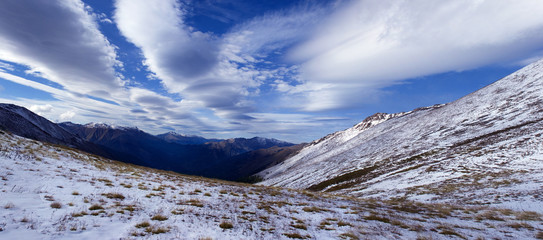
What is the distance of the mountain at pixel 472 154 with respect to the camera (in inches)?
1177

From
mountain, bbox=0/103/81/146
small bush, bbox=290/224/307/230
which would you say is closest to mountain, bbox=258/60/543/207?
small bush, bbox=290/224/307/230

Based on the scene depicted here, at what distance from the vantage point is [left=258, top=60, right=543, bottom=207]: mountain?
2989 cm

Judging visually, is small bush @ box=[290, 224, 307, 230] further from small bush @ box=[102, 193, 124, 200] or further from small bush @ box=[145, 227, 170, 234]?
small bush @ box=[102, 193, 124, 200]

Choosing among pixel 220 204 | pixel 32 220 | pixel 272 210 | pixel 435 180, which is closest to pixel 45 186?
pixel 32 220

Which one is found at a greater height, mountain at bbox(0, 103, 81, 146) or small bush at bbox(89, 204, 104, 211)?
mountain at bbox(0, 103, 81, 146)

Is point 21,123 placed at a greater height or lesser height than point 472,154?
lesser

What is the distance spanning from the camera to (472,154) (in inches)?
2056

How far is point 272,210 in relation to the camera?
15.4 m

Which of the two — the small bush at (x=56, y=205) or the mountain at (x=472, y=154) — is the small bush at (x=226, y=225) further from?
the mountain at (x=472, y=154)

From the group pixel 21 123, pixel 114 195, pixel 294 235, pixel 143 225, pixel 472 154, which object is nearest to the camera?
pixel 143 225

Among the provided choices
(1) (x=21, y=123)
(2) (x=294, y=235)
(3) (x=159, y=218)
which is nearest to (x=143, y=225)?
(3) (x=159, y=218)

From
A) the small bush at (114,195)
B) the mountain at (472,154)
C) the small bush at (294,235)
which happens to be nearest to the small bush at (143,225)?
the small bush at (114,195)

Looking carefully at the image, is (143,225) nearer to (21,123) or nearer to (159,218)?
(159,218)

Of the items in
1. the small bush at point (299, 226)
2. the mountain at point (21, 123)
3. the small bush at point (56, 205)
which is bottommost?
the small bush at point (299, 226)
